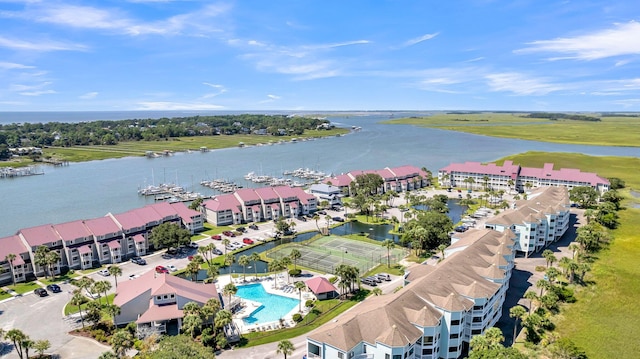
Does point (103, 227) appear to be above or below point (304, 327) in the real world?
above

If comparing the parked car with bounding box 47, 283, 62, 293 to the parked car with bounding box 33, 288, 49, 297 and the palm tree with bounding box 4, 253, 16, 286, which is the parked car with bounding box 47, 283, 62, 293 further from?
the palm tree with bounding box 4, 253, 16, 286

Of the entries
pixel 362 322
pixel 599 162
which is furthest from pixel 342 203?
pixel 599 162

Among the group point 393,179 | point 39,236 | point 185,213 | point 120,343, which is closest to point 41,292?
point 39,236

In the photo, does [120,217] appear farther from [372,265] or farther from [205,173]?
[205,173]

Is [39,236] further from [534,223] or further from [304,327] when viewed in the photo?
[534,223]

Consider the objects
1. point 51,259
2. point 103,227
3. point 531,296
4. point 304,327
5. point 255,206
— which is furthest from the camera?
point 255,206

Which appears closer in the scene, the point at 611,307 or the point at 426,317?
the point at 426,317
